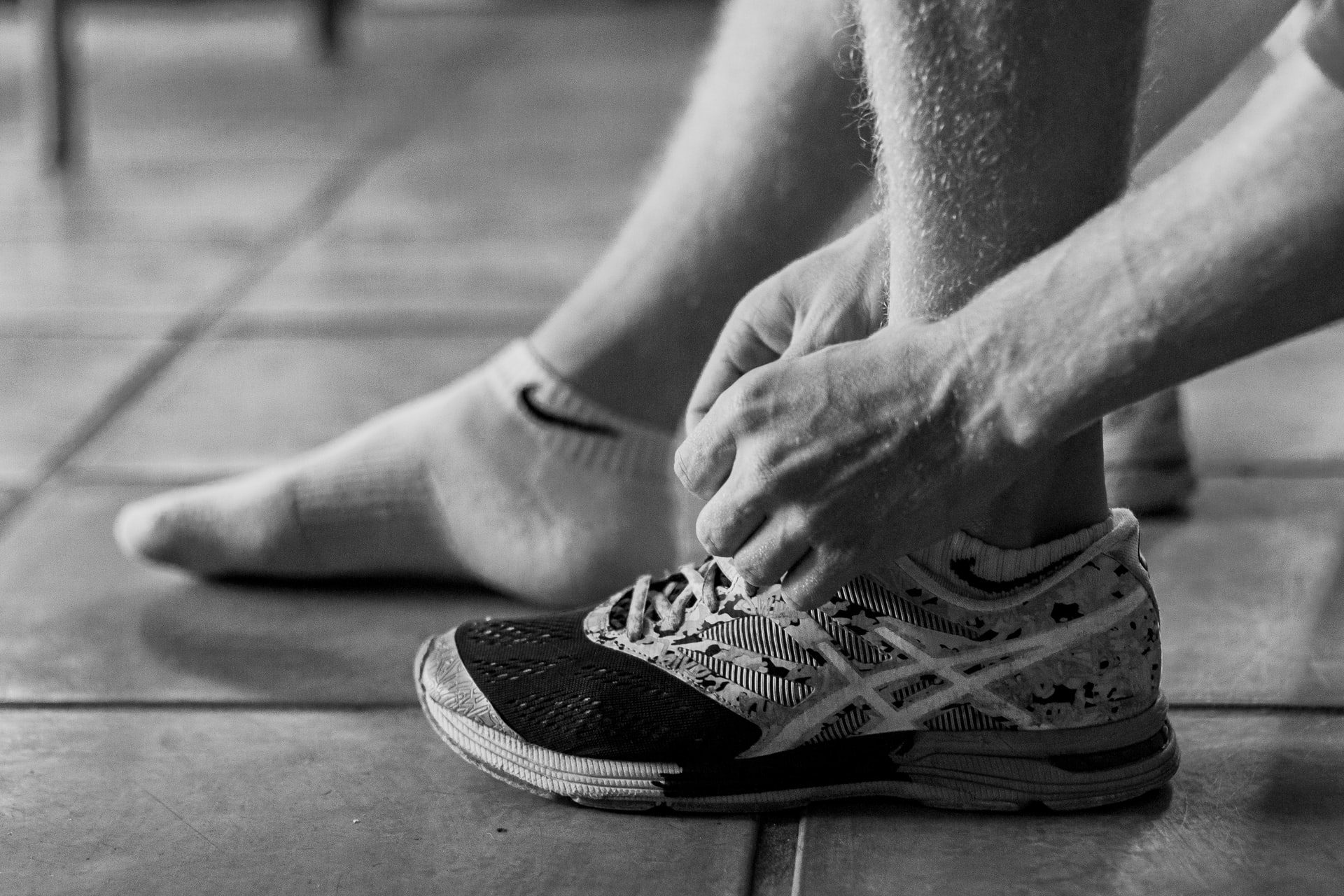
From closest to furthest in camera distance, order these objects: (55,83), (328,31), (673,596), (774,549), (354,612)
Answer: (774,549) → (673,596) → (354,612) → (55,83) → (328,31)

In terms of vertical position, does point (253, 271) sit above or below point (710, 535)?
below

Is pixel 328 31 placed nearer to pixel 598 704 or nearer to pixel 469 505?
pixel 469 505

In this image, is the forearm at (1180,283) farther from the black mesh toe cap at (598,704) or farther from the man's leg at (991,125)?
the black mesh toe cap at (598,704)

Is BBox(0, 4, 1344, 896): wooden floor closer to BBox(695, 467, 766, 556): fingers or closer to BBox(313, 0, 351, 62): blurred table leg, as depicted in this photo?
BBox(695, 467, 766, 556): fingers

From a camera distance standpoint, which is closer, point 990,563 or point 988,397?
point 988,397

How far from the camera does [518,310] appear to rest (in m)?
2.00

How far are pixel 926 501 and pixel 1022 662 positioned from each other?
136 mm

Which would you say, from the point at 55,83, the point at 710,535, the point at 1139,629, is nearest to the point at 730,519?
the point at 710,535

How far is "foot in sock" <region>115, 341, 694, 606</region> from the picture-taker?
3.93ft

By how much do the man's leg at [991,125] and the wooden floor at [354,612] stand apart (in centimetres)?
29

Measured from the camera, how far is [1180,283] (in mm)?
681

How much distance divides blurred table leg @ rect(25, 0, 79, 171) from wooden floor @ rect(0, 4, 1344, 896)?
0.08 m

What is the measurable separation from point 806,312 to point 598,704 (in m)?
0.23

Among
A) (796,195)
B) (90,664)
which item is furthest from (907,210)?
(90,664)
